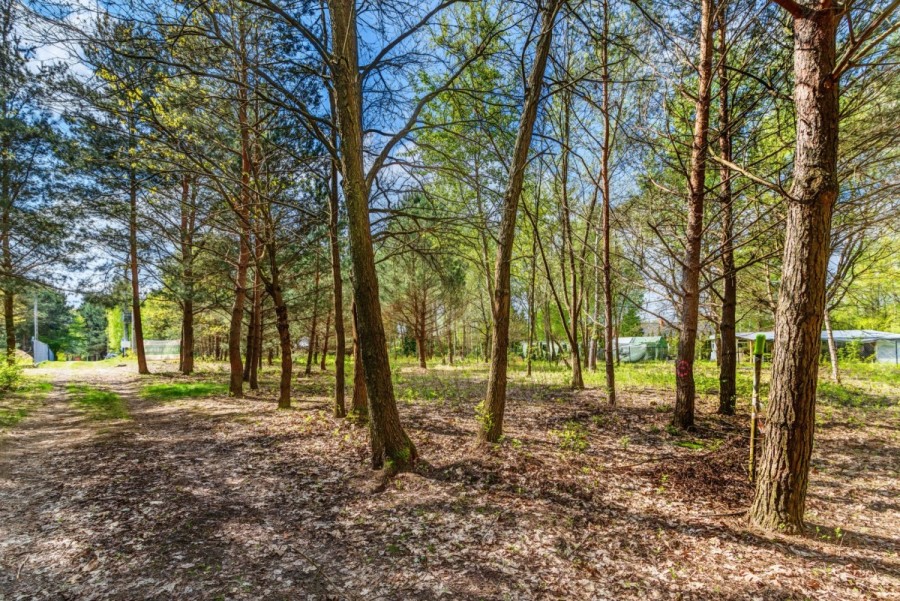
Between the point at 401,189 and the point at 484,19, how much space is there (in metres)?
2.52

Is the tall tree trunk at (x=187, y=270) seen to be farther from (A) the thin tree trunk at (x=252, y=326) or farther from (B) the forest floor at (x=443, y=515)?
(B) the forest floor at (x=443, y=515)

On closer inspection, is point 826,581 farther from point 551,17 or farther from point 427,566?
point 551,17

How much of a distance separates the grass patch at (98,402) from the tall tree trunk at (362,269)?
263 inches

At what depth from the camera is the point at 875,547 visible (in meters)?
2.86

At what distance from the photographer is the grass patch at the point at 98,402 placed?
7.92m

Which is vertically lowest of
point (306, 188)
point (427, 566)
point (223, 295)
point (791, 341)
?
point (427, 566)

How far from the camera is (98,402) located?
9.27 meters

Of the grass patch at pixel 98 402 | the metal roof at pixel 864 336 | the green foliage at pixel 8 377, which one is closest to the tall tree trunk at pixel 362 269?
the grass patch at pixel 98 402

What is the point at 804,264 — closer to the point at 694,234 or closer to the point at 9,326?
the point at 694,234

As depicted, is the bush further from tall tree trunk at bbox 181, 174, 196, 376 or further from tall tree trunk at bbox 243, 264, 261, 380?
tall tree trunk at bbox 243, 264, 261, 380

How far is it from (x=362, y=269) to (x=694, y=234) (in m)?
4.73

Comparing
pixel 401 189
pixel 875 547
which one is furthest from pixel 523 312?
pixel 875 547

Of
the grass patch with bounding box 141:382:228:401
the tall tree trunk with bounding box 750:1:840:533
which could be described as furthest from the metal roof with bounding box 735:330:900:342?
the grass patch with bounding box 141:382:228:401

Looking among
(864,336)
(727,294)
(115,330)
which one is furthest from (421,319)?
(115,330)
